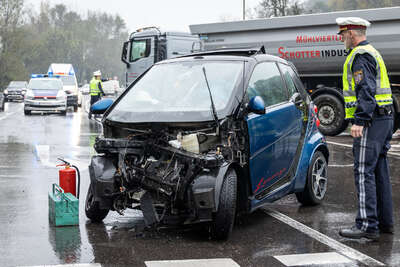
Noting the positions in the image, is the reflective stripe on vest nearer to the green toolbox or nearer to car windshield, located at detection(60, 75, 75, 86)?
car windshield, located at detection(60, 75, 75, 86)

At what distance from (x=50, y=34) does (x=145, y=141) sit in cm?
10642

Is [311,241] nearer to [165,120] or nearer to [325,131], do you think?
[165,120]

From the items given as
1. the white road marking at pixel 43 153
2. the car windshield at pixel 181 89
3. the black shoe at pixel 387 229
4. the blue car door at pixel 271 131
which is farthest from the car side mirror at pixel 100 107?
the white road marking at pixel 43 153

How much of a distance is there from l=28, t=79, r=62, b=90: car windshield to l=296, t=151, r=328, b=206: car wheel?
21.4 meters

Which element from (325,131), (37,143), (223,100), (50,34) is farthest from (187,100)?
(50,34)

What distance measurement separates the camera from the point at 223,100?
6121mm

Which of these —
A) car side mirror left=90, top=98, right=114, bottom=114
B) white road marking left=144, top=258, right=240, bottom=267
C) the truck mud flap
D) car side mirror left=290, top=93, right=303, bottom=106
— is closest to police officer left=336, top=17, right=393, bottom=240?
car side mirror left=290, top=93, right=303, bottom=106

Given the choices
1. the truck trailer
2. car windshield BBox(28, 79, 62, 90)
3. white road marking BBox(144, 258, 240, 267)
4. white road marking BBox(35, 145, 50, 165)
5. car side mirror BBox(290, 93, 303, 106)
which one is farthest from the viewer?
car windshield BBox(28, 79, 62, 90)

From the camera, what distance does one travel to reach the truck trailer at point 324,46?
15211 millimetres

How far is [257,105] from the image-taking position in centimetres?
597

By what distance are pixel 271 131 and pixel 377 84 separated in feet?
3.78

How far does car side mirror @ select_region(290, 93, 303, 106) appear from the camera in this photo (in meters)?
7.23

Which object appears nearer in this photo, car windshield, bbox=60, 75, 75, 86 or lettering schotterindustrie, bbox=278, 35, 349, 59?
lettering schotterindustrie, bbox=278, 35, 349, 59

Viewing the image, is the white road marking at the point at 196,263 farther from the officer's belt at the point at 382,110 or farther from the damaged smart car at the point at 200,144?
the officer's belt at the point at 382,110
